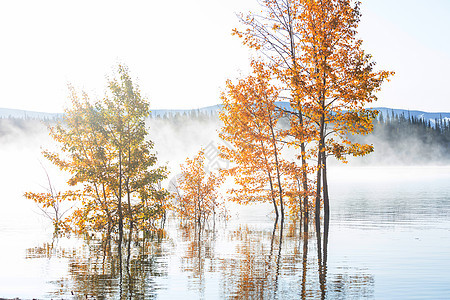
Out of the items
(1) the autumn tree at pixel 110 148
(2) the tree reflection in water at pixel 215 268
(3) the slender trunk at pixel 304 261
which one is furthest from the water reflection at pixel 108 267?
(3) the slender trunk at pixel 304 261

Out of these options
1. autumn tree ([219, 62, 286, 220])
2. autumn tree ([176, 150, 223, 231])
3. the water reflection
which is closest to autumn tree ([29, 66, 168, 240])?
the water reflection

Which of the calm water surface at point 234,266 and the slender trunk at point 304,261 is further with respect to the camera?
the calm water surface at point 234,266

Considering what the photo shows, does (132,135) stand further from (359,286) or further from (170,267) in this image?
(359,286)

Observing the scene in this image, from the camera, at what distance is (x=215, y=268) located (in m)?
19.0

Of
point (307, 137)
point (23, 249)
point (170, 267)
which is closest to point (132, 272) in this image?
point (170, 267)

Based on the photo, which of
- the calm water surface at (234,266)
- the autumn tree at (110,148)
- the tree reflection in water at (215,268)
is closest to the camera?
the tree reflection in water at (215,268)

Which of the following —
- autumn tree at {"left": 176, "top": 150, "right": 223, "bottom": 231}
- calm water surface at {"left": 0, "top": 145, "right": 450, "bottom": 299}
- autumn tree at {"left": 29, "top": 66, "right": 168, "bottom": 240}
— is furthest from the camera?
autumn tree at {"left": 176, "top": 150, "right": 223, "bottom": 231}

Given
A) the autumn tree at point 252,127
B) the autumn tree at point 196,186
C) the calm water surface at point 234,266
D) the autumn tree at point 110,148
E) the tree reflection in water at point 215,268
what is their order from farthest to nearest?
the autumn tree at point 196,186 < the autumn tree at point 252,127 < the autumn tree at point 110,148 < the calm water surface at point 234,266 < the tree reflection in water at point 215,268

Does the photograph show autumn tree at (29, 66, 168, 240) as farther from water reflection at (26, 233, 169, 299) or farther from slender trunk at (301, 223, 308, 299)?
slender trunk at (301, 223, 308, 299)

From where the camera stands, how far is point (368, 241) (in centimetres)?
2773

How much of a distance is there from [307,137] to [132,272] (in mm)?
14016

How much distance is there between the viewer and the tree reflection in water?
15016mm

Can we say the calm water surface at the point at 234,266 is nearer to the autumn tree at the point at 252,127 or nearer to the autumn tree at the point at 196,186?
the autumn tree at the point at 252,127

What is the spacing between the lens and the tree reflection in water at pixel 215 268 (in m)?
15.0
